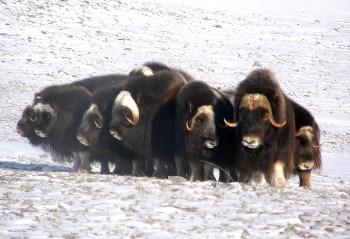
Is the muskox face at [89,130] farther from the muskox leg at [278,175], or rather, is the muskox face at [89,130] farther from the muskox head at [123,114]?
the muskox leg at [278,175]

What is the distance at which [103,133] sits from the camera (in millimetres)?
8195

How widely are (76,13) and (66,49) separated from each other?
11.3 ft

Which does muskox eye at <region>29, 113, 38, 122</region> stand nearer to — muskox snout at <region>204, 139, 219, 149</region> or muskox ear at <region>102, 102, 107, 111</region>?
muskox ear at <region>102, 102, 107, 111</region>

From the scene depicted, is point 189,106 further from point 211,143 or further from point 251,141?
point 251,141

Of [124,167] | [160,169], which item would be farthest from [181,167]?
[124,167]

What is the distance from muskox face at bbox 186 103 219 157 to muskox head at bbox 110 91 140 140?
3.10 feet

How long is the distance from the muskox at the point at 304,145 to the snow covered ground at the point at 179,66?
0.63 ft

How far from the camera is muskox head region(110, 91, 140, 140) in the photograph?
7.62 meters

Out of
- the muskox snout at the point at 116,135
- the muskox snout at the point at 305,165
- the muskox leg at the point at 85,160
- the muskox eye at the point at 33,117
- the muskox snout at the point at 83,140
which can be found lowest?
the muskox leg at the point at 85,160

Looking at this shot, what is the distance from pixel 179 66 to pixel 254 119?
401 inches

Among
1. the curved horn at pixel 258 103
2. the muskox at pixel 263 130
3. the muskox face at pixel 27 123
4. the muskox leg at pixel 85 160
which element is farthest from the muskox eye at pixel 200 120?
the muskox face at pixel 27 123

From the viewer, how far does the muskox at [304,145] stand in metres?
6.74

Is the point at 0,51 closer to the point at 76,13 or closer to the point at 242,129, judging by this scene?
the point at 76,13

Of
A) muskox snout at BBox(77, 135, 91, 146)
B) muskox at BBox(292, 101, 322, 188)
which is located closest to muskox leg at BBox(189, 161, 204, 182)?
muskox at BBox(292, 101, 322, 188)
